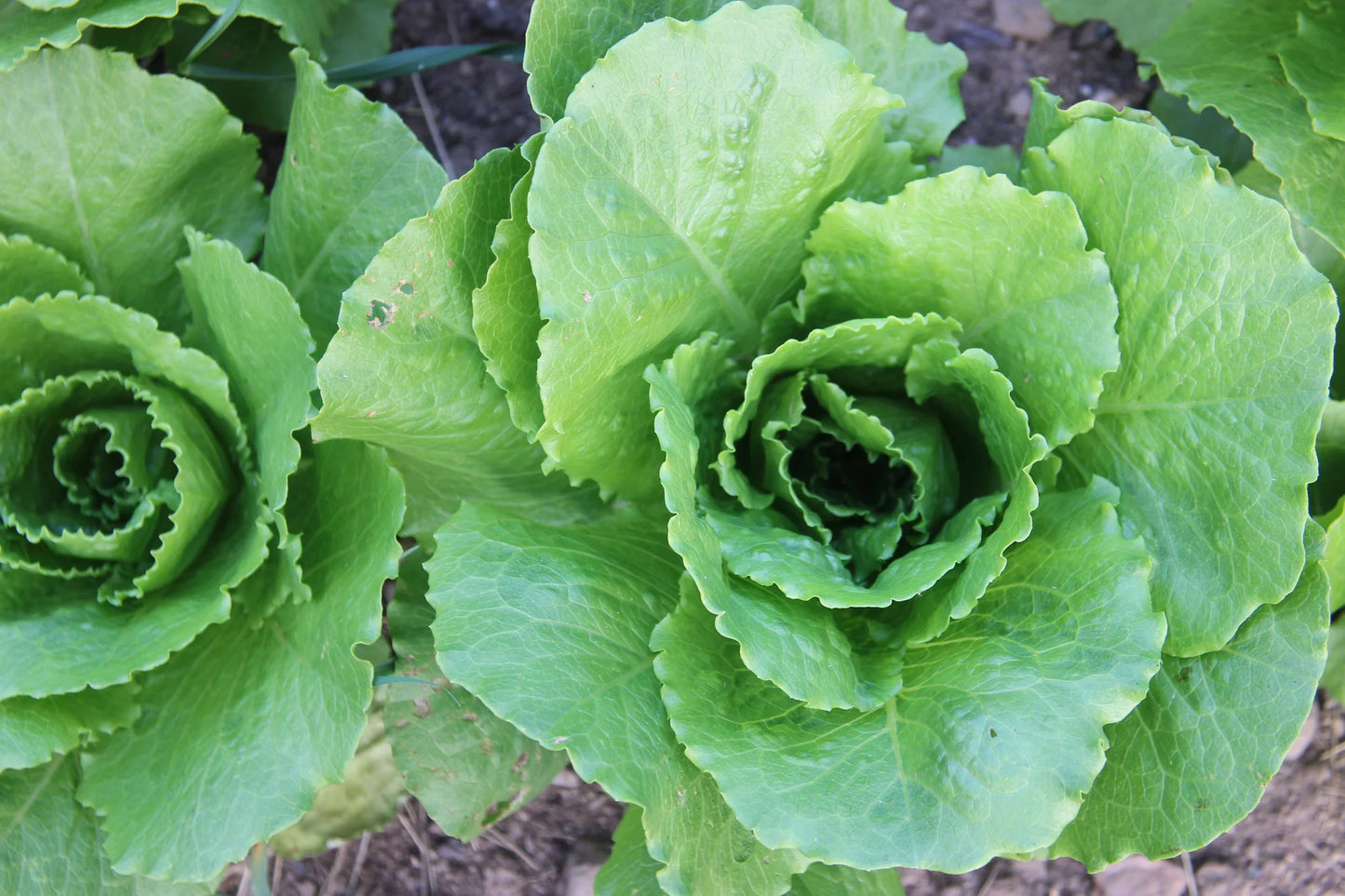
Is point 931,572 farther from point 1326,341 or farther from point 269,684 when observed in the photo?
point 269,684

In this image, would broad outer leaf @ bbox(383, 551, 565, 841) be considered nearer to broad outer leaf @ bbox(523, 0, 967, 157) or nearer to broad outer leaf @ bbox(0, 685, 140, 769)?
broad outer leaf @ bbox(0, 685, 140, 769)

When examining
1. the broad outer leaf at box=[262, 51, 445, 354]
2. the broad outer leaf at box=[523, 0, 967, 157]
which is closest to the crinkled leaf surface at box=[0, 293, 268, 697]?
the broad outer leaf at box=[262, 51, 445, 354]

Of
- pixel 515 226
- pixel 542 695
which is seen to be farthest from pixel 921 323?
pixel 542 695

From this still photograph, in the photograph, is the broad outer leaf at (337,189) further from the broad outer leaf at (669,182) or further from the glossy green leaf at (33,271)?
the broad outer leaf at (669,182)

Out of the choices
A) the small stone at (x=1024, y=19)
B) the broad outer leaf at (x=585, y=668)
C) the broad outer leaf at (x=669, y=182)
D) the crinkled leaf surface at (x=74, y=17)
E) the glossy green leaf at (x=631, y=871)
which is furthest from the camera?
the small stone at (x=1024, y=19)

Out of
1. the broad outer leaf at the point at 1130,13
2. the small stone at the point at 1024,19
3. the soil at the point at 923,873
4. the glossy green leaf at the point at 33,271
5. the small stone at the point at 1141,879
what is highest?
the glossy green leaf at the point at 33,271

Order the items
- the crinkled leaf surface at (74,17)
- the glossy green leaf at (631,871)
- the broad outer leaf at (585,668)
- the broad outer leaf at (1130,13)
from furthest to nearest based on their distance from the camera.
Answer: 1. the broad outer leaf at (1130,13)
2. the glossy green leaf at (631,871)
3. the crinkled leaf surface at (74,17)
4. the broad outer leaf at (585,668)

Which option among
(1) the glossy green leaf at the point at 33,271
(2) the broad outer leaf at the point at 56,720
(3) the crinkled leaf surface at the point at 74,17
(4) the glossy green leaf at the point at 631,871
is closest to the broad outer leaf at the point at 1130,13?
(3) the crinkled leaf surface at the point at 74,17
